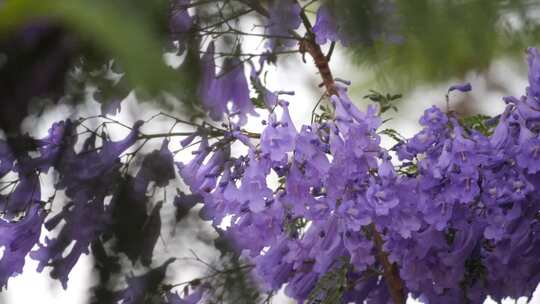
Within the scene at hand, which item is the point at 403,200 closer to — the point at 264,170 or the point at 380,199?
the point at 380,199

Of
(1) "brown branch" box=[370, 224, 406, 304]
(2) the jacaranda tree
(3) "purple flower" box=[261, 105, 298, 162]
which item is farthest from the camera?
(1) "brown branch" box=[370, 224, 406, 304]

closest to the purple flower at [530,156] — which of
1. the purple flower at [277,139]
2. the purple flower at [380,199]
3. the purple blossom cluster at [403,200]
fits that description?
the purple blossom cluster at [403,200]

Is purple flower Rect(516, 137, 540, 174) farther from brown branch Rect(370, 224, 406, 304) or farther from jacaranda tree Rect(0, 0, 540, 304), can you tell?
brown branch Rect(370, 224, 406, 304)

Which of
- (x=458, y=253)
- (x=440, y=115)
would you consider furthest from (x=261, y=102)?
(x=458, y=253)

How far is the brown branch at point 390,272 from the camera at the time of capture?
44.1 inches

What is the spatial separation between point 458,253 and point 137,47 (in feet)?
3.10

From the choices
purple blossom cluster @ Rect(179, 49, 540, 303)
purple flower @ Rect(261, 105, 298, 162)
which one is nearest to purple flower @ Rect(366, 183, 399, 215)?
purple blossom cluster @ Rect(179, 49, 540, 303)

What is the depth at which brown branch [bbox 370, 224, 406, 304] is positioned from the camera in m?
1.12

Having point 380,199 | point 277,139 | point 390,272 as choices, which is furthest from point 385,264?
point 277,139

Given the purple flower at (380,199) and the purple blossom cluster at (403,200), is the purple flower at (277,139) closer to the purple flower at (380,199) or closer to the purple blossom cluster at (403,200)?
the purple blossom cluster at (403,200)

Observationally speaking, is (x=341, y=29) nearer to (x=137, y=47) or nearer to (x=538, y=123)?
(x=137, y=47)

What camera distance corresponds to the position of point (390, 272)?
1.13m

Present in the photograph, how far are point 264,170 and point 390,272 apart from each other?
0.83ft

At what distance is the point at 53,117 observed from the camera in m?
0.29
